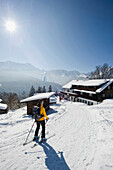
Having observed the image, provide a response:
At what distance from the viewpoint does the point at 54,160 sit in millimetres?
3426

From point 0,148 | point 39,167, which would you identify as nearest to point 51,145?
point 39,167

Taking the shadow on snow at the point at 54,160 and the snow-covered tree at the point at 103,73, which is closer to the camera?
the shadow on snow at the point at 54,160

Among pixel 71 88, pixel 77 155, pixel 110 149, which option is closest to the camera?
pixel 77 155

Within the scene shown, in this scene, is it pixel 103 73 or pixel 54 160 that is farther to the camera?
pixel 103 73

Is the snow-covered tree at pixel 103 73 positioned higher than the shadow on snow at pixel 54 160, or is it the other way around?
the snow-covered tree at pixel 103 73

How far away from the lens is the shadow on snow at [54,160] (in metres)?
3.12

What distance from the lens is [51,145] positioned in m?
4.39

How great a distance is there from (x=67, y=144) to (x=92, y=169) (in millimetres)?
1722

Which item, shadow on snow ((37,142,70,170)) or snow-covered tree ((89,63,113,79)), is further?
snow-covered tree ((89,63,113,79))

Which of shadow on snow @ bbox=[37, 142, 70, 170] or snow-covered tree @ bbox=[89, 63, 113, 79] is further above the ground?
snow-covered tree @ bbox=[89, 63, 113, 79]

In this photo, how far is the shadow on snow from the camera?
3115mm

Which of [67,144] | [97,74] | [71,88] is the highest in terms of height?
[97,74]

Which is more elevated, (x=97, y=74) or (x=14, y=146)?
(x=97, y=74)

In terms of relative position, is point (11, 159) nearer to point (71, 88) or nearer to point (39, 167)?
point (39, 167)
